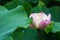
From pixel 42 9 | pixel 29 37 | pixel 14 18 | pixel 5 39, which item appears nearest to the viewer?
pixel 5 39

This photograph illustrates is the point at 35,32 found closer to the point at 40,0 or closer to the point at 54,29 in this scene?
the point at 54,29

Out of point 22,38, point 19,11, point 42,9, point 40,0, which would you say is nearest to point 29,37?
point 22,38

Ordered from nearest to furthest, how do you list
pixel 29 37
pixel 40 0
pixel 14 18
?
pixel 14 18, pixel 29 37, pixel 40 0

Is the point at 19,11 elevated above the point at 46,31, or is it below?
above

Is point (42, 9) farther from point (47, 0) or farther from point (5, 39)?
point (5, 39)

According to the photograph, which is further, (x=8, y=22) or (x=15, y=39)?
(x=15, y=39)

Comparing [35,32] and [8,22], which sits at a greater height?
[8,22]

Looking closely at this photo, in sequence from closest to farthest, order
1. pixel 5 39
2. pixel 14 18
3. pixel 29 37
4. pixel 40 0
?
1. pixel 5 39
2. pixel 14 18
3. pixel 29 37
4. pixel 40 0

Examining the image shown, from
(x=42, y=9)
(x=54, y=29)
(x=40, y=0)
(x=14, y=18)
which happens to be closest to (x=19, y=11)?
→ (x=14, y=18)

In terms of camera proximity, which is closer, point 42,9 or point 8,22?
point 8,22
